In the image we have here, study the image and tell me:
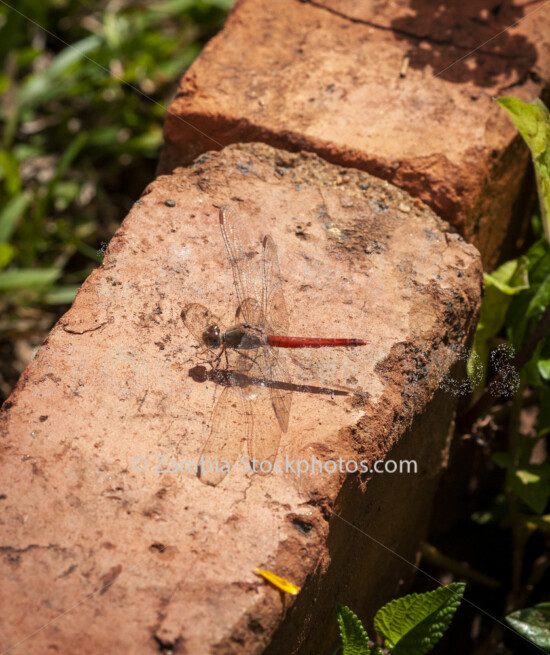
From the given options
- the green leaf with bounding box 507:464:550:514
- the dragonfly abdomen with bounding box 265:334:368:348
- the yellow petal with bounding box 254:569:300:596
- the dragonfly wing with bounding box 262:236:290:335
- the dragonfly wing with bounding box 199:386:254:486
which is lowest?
the yellow petal with bounding box 254:569:300:596

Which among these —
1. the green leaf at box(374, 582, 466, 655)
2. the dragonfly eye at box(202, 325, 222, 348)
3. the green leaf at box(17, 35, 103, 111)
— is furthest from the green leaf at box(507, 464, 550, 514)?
the green leaf at box(17, 35, 103, 111)

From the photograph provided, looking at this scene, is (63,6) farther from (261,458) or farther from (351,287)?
(261,458)

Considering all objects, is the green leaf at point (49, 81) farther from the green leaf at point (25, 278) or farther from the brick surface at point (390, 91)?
the brick surface at point (390, 91)

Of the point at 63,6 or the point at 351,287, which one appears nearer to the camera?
the point at 351,287

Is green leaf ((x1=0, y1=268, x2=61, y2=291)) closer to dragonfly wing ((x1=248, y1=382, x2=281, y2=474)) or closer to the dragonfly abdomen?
the dragonfly abdomen

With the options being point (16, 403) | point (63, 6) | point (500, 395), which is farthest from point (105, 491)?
Result: point (63, 6)
